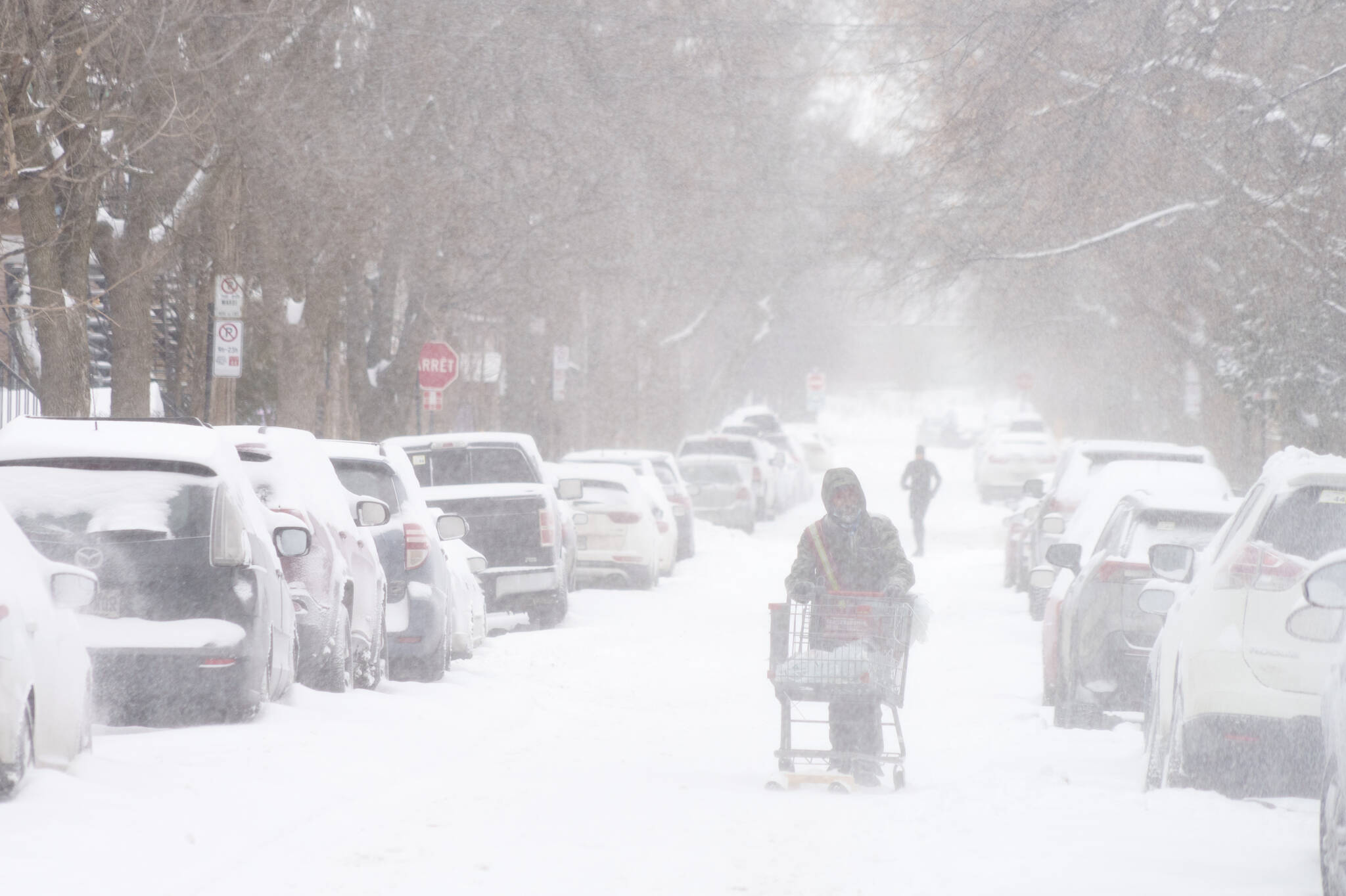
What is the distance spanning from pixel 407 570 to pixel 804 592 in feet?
17.7

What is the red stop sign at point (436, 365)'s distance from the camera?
28.0 m

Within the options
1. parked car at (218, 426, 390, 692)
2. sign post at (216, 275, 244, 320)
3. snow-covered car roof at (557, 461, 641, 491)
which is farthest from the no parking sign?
parked car at (218, 426, 390, 692)

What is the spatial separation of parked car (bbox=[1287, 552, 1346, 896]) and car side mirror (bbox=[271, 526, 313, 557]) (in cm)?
560

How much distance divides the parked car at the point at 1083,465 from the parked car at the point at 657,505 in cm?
509

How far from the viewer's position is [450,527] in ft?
49.1

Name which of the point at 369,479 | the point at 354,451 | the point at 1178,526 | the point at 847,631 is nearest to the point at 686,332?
the point at 369,479

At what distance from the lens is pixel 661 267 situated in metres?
35.8

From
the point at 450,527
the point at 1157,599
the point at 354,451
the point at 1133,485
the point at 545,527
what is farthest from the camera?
the point at 545,527

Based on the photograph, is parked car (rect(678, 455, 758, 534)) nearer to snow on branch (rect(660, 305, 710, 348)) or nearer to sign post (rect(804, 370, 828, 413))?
snow on branch (rect(660, 305, 710, 348))

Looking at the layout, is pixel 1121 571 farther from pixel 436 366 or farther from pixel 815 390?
pixel 815 390

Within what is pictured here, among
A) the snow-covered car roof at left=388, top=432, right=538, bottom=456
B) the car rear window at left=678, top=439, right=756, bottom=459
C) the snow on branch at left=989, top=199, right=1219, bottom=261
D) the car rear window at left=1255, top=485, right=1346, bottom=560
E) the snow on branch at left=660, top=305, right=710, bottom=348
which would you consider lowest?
the car rear window at left=1255, top=485, right=1346, bottom=560

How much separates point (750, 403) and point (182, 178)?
78.0 metres

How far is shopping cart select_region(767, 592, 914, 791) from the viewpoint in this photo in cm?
911

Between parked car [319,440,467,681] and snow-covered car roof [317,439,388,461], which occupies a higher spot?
snow-covered car roof [317,439,388,461]
